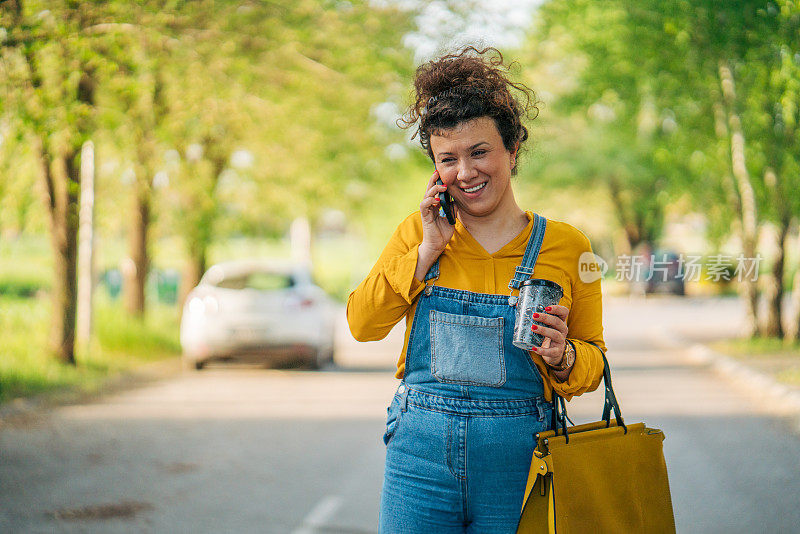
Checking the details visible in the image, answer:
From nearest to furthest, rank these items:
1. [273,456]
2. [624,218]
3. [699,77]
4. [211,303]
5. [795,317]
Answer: [273,456], [211,303], [699,77], [795,317], [624,218]

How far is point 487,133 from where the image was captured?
2568mm

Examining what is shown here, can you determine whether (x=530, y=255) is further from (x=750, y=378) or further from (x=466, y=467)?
(x=750, y=378)

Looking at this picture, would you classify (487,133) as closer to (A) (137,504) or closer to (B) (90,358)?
(A) (137,504)

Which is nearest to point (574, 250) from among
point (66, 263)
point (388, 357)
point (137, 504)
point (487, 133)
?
point (487, 133)

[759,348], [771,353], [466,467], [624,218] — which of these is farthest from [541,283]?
[624,218]

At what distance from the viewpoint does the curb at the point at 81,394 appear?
31.7 ft

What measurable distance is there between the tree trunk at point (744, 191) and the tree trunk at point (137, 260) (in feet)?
33.1

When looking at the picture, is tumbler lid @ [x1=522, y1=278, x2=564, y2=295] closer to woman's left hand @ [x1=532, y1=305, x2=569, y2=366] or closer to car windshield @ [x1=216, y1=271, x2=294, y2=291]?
woman's left hand @ [x1=532, y1=305, x2=569, y2=366]

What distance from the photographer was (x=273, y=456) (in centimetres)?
793

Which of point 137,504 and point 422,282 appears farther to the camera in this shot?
point 137,504

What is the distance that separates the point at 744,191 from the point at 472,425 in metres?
15.5

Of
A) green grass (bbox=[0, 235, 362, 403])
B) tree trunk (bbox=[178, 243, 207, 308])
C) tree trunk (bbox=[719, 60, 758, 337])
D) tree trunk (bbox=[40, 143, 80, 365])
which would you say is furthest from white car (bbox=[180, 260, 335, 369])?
tree trunk (bbox=[719, 60, 758, 337])

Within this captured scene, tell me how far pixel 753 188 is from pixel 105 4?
11687mm

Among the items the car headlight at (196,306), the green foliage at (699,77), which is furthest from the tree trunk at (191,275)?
the green foliage at (699,77)
